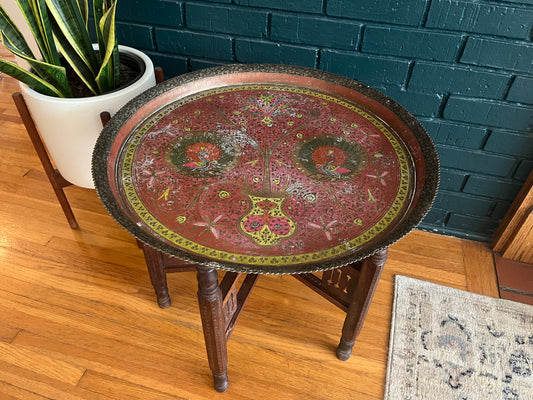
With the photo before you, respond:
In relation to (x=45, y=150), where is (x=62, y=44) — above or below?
above

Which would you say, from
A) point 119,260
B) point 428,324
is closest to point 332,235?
point 428,324

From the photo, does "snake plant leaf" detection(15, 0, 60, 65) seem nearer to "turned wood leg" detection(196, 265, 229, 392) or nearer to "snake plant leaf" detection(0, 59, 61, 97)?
"snake plant leaf" detection(0, 59, 61, 97)

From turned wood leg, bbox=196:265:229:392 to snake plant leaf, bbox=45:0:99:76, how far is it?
0.76 m

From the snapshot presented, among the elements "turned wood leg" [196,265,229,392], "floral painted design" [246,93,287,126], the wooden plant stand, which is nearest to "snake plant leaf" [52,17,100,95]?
the wooden plant stand

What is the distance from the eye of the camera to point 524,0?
114 cm

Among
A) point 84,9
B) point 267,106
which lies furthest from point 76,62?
point 267,106

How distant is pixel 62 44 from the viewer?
123 centimetres

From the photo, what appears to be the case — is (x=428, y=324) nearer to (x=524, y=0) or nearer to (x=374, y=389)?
(x=374, y=389)

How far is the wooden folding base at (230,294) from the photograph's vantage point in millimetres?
938

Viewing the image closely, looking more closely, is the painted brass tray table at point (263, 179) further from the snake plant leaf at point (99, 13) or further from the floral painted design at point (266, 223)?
the snake plant leaf at point (99, 13)

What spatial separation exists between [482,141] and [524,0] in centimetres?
45

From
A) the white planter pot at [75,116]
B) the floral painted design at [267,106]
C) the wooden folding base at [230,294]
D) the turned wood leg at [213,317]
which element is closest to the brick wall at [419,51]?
the white planter pot at [75,116]

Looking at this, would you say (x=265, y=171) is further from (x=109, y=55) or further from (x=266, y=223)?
(x=109, y=55)

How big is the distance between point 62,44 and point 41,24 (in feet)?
0.26
